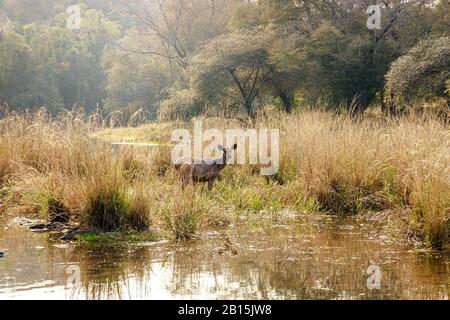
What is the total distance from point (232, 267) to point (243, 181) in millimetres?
5015

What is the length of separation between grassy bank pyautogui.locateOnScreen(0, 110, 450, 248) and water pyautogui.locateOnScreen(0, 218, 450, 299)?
510 mm

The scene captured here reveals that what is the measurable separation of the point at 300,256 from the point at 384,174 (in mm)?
3263

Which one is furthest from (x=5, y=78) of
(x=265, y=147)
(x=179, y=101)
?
(x=265, y=147)

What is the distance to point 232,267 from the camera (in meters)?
5.97

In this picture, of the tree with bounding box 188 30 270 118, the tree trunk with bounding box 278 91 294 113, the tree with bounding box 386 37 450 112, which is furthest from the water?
the tree trunk with bounding box 278 91 294 113

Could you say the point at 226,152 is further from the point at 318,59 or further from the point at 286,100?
the point at 286,100

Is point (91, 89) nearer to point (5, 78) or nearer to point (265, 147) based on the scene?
point (5, 78)

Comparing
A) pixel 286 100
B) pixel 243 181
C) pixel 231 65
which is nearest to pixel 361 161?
pixel 243 181

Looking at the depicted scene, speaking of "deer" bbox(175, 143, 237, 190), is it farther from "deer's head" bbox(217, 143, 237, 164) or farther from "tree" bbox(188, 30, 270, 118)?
"tree" bbox(188, 30, 270, 118)

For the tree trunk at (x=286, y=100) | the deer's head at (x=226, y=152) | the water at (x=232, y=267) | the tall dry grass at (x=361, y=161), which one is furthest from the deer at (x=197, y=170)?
the tree trunk at (x=286, y=100)

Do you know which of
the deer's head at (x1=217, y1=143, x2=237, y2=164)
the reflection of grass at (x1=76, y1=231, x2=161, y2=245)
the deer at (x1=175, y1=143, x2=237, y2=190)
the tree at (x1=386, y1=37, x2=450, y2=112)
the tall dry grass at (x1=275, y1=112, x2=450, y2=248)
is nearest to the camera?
the reflection of grass at (x1=76, y1=231, x2=161, y2=245)

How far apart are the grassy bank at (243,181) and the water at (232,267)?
20.1 inches

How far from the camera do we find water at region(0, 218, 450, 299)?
516 centimetres

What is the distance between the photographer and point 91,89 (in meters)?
60.0
